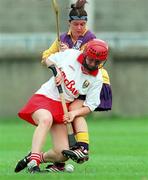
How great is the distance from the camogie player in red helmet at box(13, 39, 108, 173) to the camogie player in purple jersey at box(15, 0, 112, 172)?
29 millimetres

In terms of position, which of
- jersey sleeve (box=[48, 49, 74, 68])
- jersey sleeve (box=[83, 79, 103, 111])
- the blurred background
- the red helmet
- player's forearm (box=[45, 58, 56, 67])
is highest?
the red helmet

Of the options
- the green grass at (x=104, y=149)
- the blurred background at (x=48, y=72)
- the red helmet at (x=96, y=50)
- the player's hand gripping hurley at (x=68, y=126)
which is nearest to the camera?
the green grass at (x=104, y=149)

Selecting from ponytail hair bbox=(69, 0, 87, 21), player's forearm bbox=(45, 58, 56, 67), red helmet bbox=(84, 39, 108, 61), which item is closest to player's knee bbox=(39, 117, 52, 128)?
player's forearm bbox=(45, 58, 56, 67)

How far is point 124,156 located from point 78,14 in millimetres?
3080

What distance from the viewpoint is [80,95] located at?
1220cm

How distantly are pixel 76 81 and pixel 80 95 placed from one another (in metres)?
0.19

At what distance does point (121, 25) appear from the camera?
31031 millimetres

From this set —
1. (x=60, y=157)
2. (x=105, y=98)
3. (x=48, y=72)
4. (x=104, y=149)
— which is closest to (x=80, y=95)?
(x=105, y=98)

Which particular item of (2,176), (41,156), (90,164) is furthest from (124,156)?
(2,176)

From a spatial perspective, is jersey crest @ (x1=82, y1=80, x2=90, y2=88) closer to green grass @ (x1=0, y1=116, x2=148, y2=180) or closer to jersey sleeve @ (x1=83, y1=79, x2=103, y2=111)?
jersey sleeve @ (x1=83, y1=79, x2=103, y2=111)

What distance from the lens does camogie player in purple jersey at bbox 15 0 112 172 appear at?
475 inches

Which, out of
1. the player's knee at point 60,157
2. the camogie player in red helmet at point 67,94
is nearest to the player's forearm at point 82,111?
the camogie player in red helmet at point 67,94

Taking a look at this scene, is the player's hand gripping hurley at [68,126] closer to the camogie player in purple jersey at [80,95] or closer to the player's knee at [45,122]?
the camogie player in purple jersey at [80,95]

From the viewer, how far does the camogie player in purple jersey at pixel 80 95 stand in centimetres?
1206
